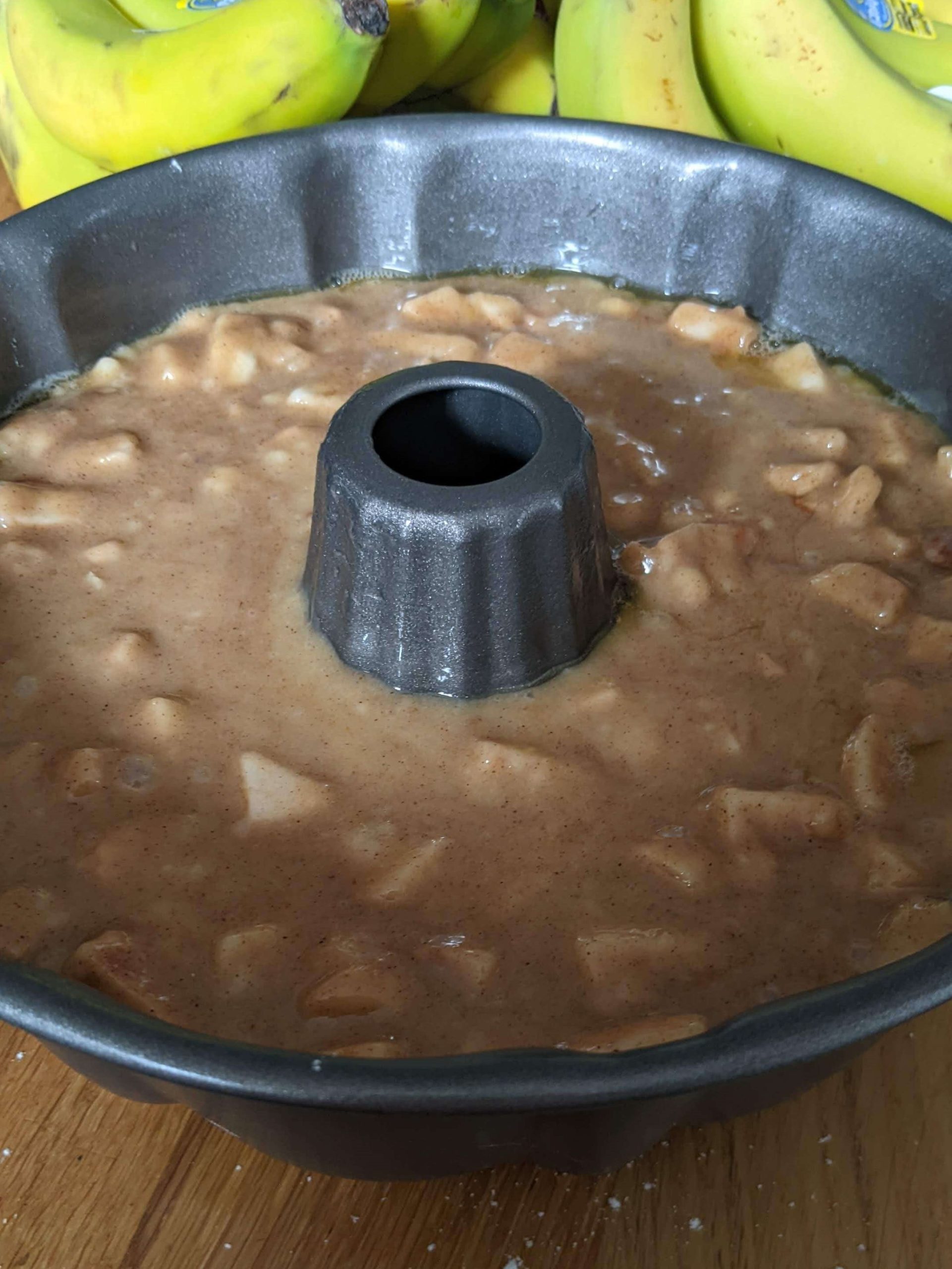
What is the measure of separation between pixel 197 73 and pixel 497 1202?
0.99 m

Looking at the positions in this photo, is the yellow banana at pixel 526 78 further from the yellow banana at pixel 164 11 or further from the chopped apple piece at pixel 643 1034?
the chopped apple piece at pixel 643 1034

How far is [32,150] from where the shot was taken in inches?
56.7

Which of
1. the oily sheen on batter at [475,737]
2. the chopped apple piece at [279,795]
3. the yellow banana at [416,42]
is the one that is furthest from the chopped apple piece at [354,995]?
the yellow banana at [416,42]

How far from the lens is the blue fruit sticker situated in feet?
4.53

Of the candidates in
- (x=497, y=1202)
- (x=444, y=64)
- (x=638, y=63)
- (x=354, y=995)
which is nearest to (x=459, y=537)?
(x=354, y=995)

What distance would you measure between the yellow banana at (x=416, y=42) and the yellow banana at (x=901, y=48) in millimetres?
410

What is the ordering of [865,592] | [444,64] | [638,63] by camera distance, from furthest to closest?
[444,64]
[638,63]
[865,592]

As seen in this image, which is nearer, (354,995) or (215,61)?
(354,995)

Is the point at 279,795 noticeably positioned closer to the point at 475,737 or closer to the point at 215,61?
the point at 475,737

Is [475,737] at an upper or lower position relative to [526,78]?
lower

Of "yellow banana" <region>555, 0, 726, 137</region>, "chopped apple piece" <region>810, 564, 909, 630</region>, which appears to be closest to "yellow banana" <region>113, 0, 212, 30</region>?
"yellow banana" <region>555, 0, 726, 137</region>

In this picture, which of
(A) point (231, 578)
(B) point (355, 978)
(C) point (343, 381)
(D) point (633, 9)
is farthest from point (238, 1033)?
(D) point (633, 9)

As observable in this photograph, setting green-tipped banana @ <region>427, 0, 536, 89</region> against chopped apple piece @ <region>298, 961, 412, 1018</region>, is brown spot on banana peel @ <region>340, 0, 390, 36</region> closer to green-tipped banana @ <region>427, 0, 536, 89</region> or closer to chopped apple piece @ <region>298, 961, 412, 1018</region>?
green-tipped banana @ <region>427, 0, 536, 89</region>

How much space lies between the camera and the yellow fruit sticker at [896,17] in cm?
139
